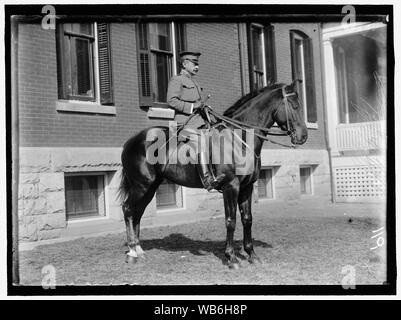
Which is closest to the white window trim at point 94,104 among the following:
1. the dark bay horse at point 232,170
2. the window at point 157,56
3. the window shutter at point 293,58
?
the window at point 157,56

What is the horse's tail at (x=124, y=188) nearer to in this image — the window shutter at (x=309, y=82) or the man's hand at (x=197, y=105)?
the man's hand at (x=197, y=105)

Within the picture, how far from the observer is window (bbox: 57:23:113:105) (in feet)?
26.0

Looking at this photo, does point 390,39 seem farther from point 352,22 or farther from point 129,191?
point 129,191

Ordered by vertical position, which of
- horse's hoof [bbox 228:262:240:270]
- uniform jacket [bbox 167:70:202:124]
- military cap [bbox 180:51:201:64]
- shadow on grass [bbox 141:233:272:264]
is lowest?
horse's hoof [bbox 228:262:240:270]

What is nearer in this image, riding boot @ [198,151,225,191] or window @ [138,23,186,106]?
riding boot @ [198,151,225,191]

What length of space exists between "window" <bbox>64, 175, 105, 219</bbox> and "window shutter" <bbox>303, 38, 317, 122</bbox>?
200 inches

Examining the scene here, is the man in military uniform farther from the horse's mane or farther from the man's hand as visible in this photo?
the horse's mane

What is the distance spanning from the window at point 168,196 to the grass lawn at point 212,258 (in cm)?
61

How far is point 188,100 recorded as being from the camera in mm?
6660

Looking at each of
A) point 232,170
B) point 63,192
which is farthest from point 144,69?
point 232,170

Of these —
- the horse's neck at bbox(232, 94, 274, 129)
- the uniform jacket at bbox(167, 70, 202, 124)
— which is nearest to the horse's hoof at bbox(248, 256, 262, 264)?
the horse's neck at bbox(232, 94, 274, 129)

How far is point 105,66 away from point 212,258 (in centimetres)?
394

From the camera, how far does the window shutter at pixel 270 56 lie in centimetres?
1029

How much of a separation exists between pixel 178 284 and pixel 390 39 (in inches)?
165
